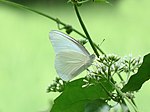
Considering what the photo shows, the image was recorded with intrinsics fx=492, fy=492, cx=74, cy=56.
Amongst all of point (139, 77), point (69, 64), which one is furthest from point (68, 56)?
point (139, 77)

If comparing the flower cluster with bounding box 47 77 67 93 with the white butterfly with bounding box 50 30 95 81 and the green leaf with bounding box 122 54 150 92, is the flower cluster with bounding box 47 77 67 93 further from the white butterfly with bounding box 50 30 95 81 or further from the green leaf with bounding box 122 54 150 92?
the green leaf with bounding box 122 54 150 92

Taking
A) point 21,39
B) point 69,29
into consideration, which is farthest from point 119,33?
point 69,29

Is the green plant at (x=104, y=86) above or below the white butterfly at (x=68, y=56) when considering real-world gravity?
below

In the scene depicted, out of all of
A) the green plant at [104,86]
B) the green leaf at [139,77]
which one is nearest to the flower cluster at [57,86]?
the green plant at [104,86]

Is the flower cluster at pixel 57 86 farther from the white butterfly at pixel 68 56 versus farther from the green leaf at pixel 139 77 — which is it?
the green leaf at pixel 139 77

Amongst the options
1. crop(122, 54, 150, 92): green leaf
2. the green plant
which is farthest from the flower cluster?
crop(122, 54, 150, 92): green leaf

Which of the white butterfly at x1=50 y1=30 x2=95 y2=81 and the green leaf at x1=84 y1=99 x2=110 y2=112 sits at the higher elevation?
the white butterfly at x1=50 y1=30 x2=95 y2=81

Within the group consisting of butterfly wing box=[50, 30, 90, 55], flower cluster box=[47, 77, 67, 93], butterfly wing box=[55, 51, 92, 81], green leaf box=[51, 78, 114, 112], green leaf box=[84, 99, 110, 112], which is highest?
butterfly wing box=[50, 30, 90, 55]

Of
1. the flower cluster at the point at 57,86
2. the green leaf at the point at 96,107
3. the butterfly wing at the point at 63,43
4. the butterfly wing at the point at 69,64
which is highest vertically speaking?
the butterfly wing at the point at 63,43
